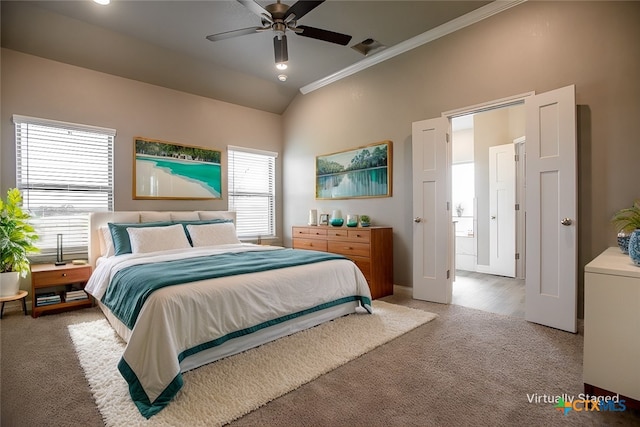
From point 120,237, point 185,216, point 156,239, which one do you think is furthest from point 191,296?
point 185,216

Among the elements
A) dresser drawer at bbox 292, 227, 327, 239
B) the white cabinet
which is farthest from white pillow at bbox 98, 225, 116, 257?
the white cabinet

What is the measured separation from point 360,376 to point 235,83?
4683 mm

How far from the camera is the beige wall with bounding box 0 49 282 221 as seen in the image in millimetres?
3555

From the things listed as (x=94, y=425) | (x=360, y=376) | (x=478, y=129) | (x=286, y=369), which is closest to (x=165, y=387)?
(x=94, y=425)

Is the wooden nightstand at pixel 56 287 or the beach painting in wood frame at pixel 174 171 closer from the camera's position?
the wooden nightstand at pixel 56 287

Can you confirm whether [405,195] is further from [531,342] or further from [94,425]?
[94,425]

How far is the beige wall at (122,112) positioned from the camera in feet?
11.7

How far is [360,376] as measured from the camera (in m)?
2.09

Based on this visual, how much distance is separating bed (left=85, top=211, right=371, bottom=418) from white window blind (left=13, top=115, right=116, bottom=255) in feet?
1.04

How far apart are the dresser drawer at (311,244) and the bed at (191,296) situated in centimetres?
112

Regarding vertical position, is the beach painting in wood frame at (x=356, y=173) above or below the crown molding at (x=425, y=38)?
below

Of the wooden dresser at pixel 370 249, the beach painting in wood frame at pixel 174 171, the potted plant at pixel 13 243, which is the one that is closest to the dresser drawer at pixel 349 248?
the wooden dresser at pixel 370 249

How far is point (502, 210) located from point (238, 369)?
16.3ft

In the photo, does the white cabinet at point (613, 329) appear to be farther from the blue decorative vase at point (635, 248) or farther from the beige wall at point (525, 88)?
the beige wall at point (525, 88)
